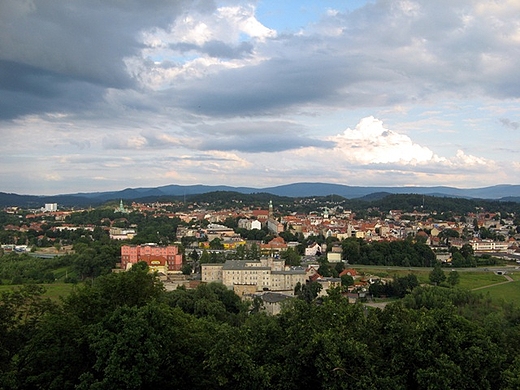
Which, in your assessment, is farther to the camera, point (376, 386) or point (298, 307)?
point (298, 307)

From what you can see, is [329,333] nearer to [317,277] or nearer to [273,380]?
[273,380]

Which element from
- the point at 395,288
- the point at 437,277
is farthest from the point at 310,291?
the point at 437,277

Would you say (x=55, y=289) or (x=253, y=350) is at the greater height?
(x=253, y=350)

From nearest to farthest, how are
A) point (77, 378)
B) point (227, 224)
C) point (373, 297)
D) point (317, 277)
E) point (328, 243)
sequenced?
point (77, 378) → point (373, 297) → point (317, 277) → point (328, 243) → point (227, 224)

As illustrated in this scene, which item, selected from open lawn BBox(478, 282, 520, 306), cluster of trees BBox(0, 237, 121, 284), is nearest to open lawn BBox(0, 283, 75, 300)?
cluster of trees BBox(0, 237, 121, 284)

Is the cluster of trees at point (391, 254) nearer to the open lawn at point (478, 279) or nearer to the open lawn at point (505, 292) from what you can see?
the open lawn at point (478, 279)

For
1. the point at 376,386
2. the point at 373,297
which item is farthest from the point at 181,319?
the point at 373,297

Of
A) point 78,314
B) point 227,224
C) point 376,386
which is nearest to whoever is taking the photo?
point 376,386

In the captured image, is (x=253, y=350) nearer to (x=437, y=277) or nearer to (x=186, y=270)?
(x=437, y=277)
